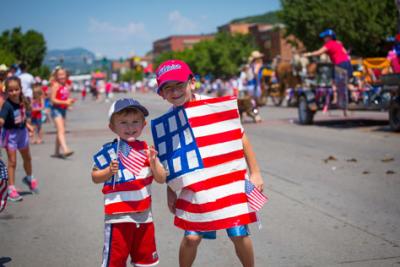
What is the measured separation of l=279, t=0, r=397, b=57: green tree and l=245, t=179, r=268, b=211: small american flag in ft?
110

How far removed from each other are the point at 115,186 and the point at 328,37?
1250cm

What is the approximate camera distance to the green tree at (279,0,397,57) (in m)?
36.4

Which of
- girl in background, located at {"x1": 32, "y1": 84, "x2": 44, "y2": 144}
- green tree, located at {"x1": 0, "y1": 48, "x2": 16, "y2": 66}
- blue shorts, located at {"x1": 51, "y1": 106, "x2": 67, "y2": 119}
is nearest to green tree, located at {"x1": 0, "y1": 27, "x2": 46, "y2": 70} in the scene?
green tree, located at {"x1": 0, "y1": 48, "x2": 16, "y2": 66}

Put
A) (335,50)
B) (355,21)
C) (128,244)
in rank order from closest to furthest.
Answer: (128,244), (335,50), (355,21)

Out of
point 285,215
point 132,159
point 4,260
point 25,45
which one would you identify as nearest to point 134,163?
point 132,159

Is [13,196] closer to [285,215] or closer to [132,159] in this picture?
[285,215]

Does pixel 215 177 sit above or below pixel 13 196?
above

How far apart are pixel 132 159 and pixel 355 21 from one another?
35783 millimetres

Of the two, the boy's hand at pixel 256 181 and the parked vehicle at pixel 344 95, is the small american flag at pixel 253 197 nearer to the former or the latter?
the boy's hand at pixel 256 181

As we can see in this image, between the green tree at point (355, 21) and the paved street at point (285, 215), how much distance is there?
25985mm

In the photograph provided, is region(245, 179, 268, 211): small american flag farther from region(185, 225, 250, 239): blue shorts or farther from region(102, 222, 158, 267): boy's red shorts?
region(102, 222, 158, 267): boy's red shorts

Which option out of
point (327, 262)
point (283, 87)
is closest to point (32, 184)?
point (327, 262)

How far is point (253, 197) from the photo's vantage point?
12.5 feet

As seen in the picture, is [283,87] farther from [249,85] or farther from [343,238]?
[343,238]
